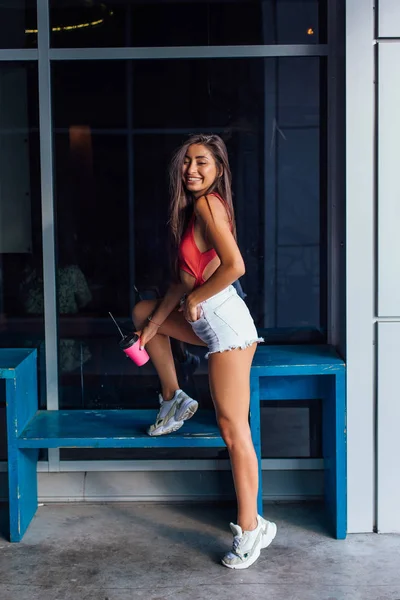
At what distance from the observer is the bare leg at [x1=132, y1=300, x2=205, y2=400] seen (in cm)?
434

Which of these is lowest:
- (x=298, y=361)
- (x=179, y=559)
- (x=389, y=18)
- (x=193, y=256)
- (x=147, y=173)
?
(x=179, y=559)

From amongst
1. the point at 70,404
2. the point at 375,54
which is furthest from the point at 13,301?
the point at 375,54

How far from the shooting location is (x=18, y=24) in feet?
15.6

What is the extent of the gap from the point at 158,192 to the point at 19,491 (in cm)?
181

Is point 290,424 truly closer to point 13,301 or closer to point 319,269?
point 319,269

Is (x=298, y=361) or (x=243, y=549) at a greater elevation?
(x=298, y=361)

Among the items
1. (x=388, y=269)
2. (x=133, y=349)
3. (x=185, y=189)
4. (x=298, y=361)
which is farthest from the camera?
(x=298, y=361)

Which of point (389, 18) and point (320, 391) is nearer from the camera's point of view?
point (389, 18)

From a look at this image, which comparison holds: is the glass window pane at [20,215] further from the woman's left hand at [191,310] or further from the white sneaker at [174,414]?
the woman's left hand at [191,310]

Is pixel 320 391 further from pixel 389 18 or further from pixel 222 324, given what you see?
pixel 389 18

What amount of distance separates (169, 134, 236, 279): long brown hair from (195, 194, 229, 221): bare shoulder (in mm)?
62

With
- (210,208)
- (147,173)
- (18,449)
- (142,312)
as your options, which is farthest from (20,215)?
(210,208)

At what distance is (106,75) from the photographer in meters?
4.75

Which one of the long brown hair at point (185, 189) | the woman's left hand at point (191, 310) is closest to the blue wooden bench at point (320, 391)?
the woman's left hand at point (191, 310)
